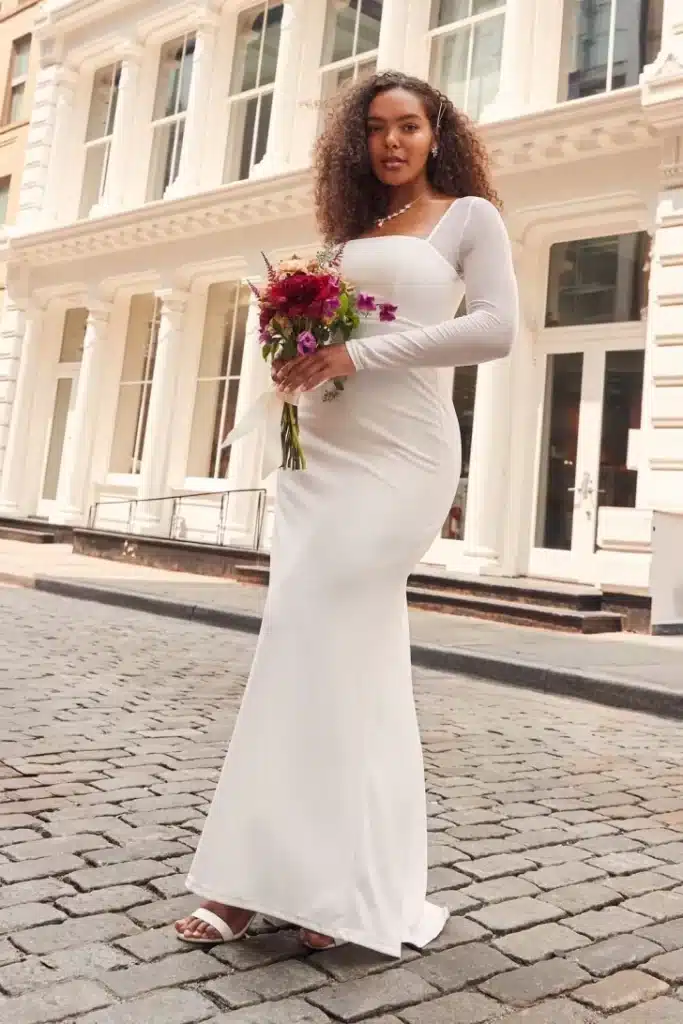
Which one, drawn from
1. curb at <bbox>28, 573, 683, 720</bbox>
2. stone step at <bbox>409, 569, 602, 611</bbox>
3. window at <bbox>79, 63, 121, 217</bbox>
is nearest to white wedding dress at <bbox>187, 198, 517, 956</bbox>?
curb at <bbox>28, 573, 683, 720</bbox>

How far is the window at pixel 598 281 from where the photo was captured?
435 inches

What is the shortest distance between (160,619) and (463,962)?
7.38 m

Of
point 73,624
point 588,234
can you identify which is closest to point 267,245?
point 588,234

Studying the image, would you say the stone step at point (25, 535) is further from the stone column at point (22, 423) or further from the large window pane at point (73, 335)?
the large window pane at point (73, 335)

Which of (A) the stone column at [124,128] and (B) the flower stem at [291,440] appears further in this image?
(A) the stone column at [124,128]

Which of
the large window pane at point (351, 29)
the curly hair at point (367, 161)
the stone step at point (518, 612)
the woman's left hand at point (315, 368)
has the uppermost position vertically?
Answer: the large window pane at point (351, 29)

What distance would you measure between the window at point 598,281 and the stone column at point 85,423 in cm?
895

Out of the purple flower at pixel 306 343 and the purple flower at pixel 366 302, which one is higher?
the purple flower at pixel 366 302

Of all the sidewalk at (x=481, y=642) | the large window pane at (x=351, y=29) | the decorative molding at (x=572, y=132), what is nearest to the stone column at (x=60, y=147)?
the large window pane at (x=351, y=29)

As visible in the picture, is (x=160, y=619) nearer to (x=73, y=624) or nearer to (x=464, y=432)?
(x=73, y=624)

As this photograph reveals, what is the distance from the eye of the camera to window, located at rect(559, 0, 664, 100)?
1128 cm

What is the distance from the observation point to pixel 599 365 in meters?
11.2

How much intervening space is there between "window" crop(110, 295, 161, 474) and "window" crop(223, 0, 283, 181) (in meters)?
3.04

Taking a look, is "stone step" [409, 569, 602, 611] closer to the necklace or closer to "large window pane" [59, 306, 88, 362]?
the necklace
